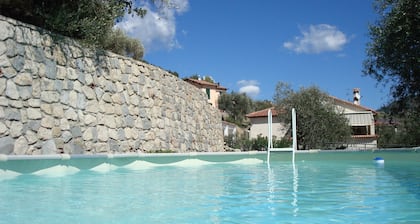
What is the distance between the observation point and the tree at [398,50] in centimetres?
1147

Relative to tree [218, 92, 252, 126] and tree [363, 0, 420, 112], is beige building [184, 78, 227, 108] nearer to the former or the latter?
tree [218, 92, 252, 126]

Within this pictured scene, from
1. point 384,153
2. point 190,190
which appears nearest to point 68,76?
point 190,190

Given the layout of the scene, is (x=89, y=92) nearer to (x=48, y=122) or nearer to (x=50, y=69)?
(x=50, y=69)

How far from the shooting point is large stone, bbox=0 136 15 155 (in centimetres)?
756

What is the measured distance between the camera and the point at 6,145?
7652mm

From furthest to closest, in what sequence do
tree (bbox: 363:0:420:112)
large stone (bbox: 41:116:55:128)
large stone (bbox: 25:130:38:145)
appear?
tree (bbox: 363:0:420:112) < large stone (bbox: 41:116:55:128) < large stone (bbox: 25:130:38:145)

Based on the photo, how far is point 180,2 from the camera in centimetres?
1226

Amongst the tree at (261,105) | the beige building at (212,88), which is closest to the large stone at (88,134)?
the beige building at (212,88)

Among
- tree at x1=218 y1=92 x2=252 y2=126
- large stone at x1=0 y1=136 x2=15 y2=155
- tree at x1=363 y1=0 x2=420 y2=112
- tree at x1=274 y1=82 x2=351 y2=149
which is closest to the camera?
large stone at x1=0 y1=136 x2=15 y2=155

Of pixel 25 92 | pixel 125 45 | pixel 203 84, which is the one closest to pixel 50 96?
pixel 25 92

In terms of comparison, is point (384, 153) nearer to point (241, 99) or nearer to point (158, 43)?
point (158, 43)

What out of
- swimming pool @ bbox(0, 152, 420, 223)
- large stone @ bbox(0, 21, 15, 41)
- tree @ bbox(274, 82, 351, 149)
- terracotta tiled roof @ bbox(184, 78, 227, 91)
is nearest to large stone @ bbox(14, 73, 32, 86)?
large stone @ bbox(0, 21, 15, 41)

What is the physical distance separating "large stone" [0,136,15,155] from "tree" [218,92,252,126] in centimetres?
4549

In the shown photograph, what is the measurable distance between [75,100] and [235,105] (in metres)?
45.2
